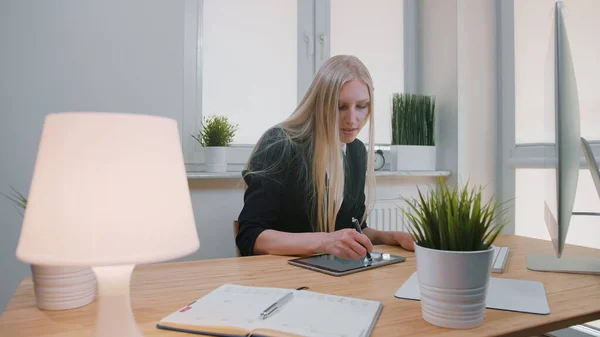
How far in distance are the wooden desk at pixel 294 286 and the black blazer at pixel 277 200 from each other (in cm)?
24

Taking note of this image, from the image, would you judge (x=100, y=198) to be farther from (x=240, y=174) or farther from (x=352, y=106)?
(x=240, y=174)

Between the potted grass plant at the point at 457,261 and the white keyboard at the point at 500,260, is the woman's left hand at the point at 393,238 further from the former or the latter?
the potted grass plant at the point at 457,261

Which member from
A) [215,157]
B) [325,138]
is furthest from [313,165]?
[215,157]

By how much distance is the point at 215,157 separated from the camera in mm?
1968

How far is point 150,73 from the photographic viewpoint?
6.35ft

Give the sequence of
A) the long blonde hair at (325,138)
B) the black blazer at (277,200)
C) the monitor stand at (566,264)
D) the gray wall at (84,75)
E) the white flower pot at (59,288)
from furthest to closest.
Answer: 1. the gray wall at (84,75)
2. the long blonde hair at (325,138)
3. the black blazer at (277,200)
4. the monitor stand at (566,264)
5. the white flower pot at (59,288)

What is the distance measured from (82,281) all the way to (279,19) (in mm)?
1950

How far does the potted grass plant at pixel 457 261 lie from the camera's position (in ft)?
1.97

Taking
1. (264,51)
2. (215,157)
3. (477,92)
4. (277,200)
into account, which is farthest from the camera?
(477,92)

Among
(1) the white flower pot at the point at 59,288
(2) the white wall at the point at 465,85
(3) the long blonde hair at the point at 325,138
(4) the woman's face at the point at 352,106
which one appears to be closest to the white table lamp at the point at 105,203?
(1) the white flower pot at the point at 59,288

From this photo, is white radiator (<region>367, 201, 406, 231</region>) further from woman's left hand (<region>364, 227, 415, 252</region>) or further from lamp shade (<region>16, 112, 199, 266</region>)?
lamp shade (<region>16, 112, 199, 266</region>)

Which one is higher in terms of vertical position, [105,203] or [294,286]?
[105,203]

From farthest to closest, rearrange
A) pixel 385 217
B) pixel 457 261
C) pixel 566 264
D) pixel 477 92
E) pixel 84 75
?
pixel 477 92 < pixel 385 217 < pixel 84 75 < pixel 566 264 < pixel 457 261

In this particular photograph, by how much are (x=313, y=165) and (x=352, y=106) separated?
0.91 feet
